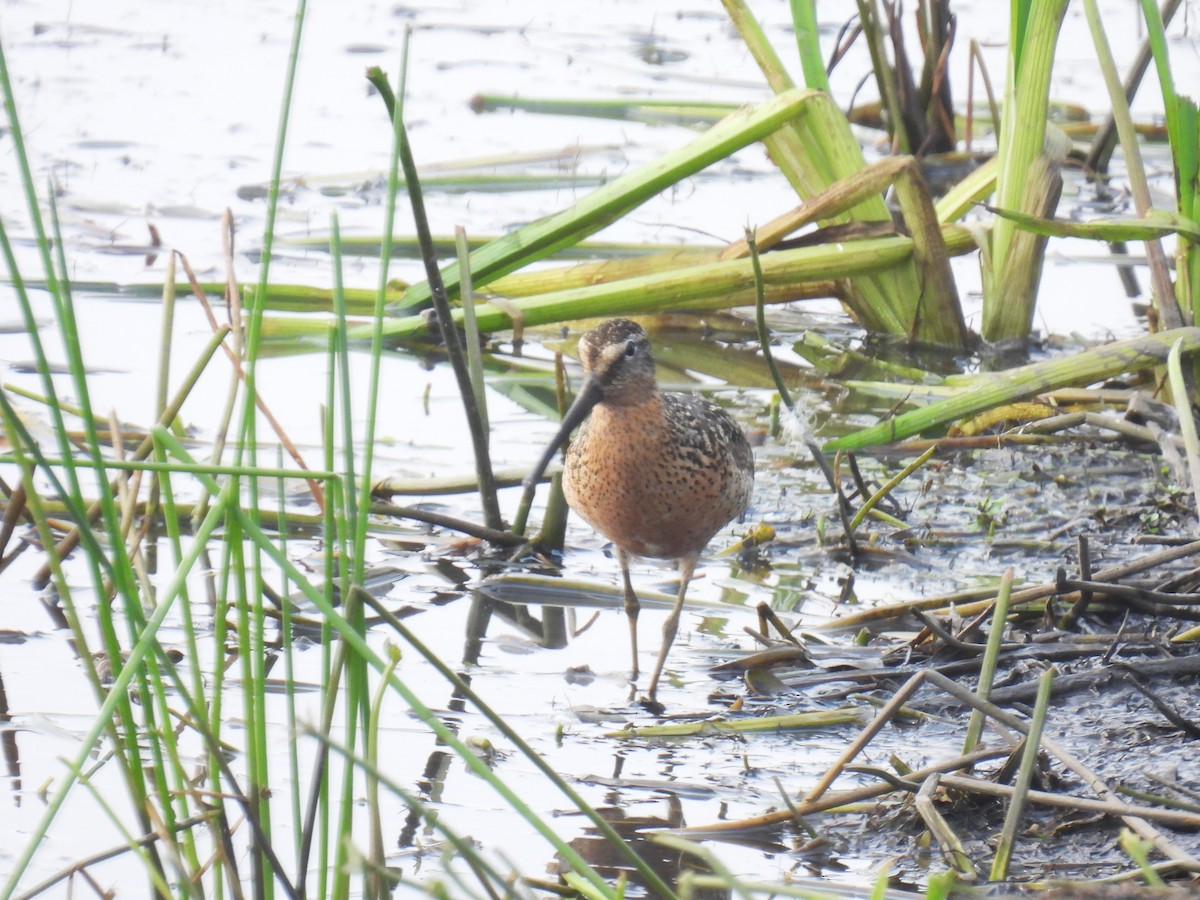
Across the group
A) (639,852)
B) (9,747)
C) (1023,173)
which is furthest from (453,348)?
(1023,173)

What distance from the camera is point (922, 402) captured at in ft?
19.3

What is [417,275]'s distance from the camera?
24.3 ft

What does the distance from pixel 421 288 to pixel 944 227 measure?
2.18m

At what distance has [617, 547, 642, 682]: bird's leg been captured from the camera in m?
4.27

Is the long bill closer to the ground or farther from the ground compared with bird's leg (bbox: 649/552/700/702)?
farther from the ground

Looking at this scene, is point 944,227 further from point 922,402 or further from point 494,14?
point 494,14

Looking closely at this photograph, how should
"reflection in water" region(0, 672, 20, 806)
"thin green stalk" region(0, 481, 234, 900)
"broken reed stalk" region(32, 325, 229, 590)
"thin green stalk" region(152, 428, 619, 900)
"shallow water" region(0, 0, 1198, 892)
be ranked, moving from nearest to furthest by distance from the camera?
"thin green stalk" region(152, 428, 619, 900)
"thin green stalk" region(0, 481, 234, 900)
"broken reed stalk" region(32, 325, 229, 590)
"reflection in water" region(0, 672, 20, 806)
"shallow water" region(0, 0, 1198, 892)

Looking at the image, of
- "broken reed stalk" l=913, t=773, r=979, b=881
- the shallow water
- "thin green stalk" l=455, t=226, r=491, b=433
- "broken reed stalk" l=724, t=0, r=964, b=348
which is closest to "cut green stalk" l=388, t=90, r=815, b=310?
"broken reed stalk" l=724, t=0, r=964, b=348

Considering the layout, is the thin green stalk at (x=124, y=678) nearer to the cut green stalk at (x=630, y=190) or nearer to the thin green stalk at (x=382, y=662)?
the thin green stalk at (x=382, y=662)

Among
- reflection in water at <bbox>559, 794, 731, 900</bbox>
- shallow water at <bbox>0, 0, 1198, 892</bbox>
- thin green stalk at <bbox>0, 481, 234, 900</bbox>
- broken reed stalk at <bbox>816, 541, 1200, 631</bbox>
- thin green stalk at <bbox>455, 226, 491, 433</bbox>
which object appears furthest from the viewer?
thin green stalk at <bbox>455, 226, 491, 433</bbox>

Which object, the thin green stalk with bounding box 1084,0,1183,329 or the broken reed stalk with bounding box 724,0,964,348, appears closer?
the thin green stalk with bounding box 1084,0,1183,329

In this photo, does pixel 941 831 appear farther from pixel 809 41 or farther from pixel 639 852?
pixel 809 41

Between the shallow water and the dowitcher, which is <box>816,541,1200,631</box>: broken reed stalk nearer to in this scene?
the shallow water

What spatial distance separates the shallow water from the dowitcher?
26cm
